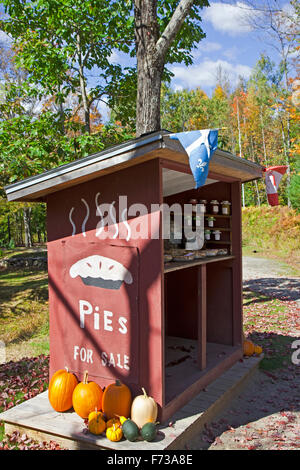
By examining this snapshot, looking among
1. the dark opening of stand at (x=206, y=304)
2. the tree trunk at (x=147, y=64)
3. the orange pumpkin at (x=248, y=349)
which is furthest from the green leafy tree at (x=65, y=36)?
the orange pumpkin at (x=248, y=349)

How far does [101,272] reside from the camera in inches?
159

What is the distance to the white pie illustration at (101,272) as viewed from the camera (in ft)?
12.9

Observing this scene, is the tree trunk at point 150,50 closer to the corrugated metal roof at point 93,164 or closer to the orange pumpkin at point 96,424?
the corrugated metal roof at point 93,164

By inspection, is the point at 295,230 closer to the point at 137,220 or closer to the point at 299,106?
the point at 299,106

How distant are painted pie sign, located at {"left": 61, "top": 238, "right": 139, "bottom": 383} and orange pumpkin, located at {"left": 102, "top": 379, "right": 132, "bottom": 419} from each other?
0.52 ft

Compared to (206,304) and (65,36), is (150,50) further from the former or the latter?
(206,304)

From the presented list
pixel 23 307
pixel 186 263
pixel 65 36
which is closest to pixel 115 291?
pixel 186 263

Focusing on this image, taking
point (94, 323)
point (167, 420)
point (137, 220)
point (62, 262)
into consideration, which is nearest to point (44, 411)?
point (94, 323)

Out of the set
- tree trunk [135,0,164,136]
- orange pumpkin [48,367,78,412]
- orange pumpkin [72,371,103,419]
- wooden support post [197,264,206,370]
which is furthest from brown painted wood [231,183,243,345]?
orange pumpkin [48,367,78,412]

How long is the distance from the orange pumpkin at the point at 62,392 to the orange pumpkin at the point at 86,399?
0.37 feet

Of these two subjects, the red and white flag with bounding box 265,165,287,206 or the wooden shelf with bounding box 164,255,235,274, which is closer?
the wooden shelf with bounding box 164,255,235,274

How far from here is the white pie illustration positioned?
155 inches

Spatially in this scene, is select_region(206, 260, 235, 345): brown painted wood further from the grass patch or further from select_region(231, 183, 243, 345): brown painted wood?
the grass patch

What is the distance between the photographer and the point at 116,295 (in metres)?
3.96
